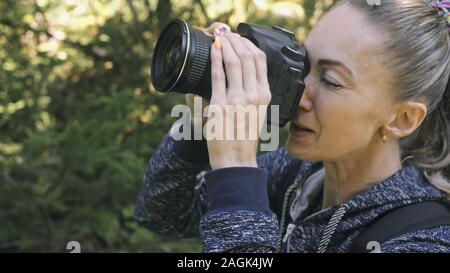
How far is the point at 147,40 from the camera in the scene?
2.79 metres

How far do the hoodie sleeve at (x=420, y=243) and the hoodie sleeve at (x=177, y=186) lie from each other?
0.48 m

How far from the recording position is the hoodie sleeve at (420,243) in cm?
138

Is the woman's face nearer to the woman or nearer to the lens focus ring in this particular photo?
the woman

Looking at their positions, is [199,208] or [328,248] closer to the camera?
[328,248]

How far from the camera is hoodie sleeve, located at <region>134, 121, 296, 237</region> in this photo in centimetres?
175

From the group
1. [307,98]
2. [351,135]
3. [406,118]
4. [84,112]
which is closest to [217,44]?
[307,98]

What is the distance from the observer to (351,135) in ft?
5.05

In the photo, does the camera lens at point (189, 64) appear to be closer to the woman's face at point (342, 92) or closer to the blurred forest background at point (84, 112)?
the woman's face at point (342, 92)

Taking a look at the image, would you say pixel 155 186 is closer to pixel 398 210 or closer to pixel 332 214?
pixel 332 214

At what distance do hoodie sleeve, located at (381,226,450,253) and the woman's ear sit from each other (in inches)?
10.2

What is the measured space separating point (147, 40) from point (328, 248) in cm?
151

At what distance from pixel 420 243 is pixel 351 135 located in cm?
28

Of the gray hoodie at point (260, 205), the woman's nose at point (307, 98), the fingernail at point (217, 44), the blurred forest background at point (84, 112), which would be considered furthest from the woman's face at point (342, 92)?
the blurred forest background at point (84, 112)
